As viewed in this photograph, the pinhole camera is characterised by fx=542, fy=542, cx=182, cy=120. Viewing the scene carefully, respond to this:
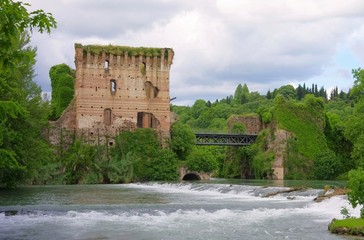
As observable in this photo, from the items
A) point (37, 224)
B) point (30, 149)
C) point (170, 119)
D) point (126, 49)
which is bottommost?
point (37, 224)

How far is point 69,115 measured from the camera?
54438 mm

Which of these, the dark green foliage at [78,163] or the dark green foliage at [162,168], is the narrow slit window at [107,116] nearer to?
the dark green foliage at [78,163]

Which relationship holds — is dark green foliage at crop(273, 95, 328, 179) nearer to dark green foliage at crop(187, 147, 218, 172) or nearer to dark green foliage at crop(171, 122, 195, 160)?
dark green foliage at crop(187, 147, 218, 172)

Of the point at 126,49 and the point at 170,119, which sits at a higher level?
the point at 126,49

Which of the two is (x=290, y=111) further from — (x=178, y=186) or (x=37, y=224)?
(x=37, y=224)

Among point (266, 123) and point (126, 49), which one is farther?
point (266, 123)

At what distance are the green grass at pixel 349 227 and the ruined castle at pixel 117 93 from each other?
40.1m

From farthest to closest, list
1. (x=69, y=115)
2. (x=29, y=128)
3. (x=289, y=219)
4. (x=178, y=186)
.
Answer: (x=69, y=115) < (x=178, y=186) < (x=29, y=128) < (x=289, y=219)

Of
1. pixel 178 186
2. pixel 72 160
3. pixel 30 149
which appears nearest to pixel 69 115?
pixel 72 160

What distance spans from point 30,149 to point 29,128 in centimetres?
142

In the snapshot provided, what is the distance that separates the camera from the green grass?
14.1 meters

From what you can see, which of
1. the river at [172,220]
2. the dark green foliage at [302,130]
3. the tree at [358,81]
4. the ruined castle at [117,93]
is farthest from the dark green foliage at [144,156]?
the river at [172,220]

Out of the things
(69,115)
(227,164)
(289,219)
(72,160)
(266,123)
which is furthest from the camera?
(227,164)

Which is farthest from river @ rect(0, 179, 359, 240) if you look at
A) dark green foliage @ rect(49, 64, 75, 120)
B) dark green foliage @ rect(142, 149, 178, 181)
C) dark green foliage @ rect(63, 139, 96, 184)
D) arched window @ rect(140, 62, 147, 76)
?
dark green foliage @ rect(49, 64, 75, 120)
